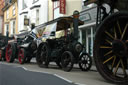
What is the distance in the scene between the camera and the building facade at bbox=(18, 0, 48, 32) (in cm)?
2474

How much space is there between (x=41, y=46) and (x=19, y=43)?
363 cm

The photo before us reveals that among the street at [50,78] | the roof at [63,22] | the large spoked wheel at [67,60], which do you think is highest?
the roof at [63,22]

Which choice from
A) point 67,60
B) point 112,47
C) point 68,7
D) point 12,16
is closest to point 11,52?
point 67,60

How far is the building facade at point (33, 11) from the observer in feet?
81.2

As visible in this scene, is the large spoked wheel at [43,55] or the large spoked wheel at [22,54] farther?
the large spoked wheel at [22,54]

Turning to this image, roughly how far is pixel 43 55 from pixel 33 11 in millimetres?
16846

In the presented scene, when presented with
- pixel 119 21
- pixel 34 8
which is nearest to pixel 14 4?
pixel 34 8

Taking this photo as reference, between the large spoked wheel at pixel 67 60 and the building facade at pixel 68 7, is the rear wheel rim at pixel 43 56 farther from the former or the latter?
the building facade at pixel 68 7

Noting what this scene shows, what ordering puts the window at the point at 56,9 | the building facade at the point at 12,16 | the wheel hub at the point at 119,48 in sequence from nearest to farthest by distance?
the wheel hub at the point at 119,48 < the window at the point at 56,9 < the building facade at the point at 12,16

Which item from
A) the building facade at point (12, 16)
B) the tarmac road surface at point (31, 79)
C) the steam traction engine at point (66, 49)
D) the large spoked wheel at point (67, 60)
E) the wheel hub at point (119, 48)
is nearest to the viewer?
the wheel hub at point (119, 48)

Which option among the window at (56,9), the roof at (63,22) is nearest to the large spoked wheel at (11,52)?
the roof at (63,22)

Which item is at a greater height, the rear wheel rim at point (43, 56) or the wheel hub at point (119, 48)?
the wheel hub at point (119, 48)

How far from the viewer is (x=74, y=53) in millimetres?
9711

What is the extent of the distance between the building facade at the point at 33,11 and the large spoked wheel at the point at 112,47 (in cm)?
1783
